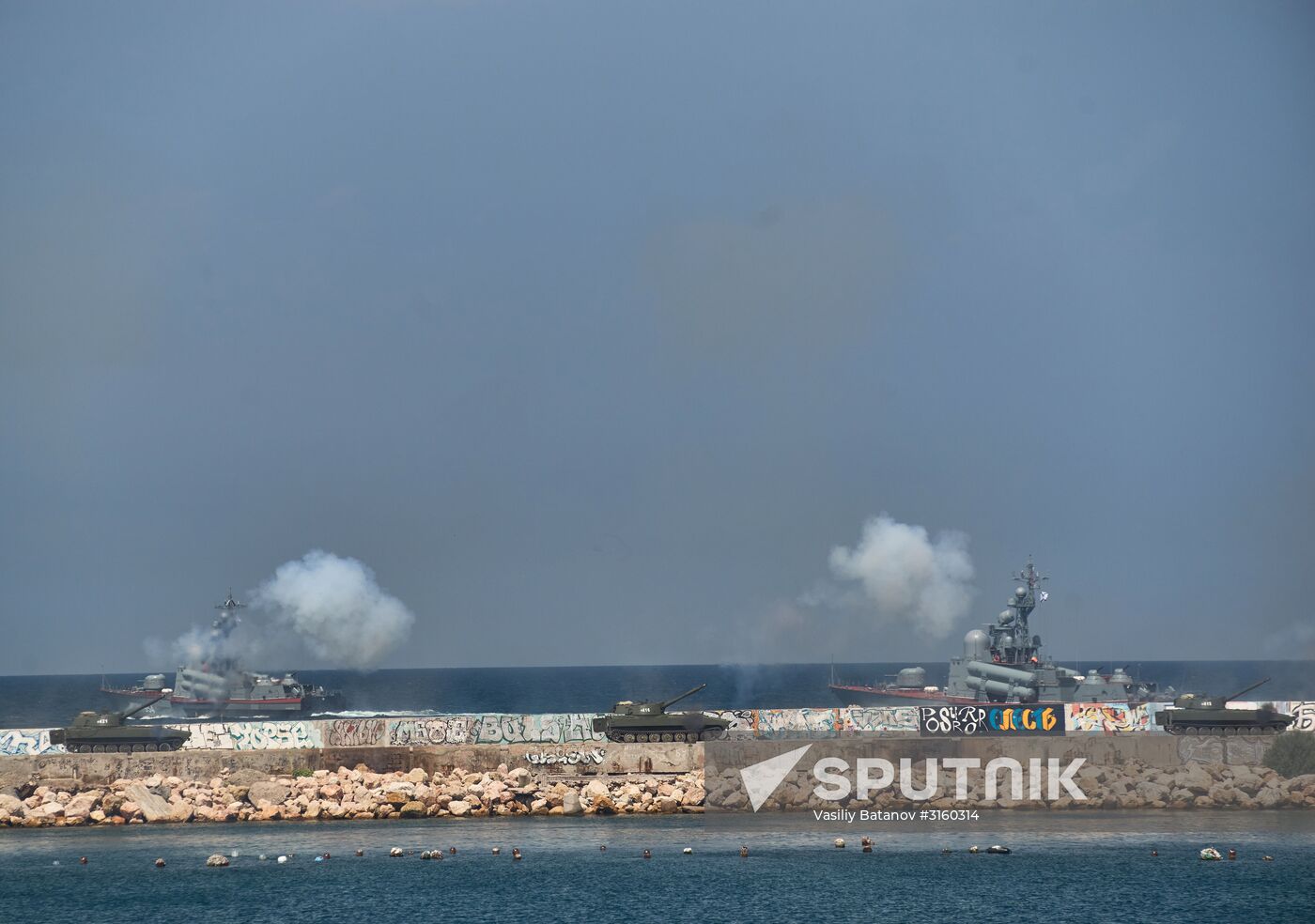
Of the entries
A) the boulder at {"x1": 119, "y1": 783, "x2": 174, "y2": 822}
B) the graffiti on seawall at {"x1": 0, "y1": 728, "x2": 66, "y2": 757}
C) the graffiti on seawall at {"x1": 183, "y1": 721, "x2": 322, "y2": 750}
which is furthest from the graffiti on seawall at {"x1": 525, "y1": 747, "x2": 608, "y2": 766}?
the graffiti on seawall at {"x1": 0, "y1": 728, "x2": 66, "y2": 757}

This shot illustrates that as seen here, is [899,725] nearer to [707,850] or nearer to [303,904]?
[707,850]

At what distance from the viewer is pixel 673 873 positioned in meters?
50.3

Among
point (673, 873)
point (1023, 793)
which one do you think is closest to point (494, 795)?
point (673, 873)

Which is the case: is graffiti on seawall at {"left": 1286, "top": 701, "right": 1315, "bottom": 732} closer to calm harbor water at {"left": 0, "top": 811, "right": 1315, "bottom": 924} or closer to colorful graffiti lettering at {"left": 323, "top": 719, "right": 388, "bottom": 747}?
calm harbor water at {"left": 0, "top": 811, "right": 1315, "bottom": 924}

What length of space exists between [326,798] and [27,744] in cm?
1715

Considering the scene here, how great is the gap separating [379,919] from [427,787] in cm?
1846

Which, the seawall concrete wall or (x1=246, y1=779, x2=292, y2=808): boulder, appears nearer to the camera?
(x1=246, y1=779, x2=292, y2=808): boulder

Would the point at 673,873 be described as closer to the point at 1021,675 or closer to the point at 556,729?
the point at 556,729

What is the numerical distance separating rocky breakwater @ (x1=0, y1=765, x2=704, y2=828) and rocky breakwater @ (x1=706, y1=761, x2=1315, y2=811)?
3707mm

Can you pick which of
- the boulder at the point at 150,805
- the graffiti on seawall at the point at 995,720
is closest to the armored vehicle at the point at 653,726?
the graffiti on seawall at the point at 995,720

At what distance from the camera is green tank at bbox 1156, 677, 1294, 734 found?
69.7 metres

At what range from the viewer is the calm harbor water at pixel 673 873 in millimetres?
45688

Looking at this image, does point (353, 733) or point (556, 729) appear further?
point (556, 729)

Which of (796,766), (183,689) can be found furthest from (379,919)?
(183,689)
